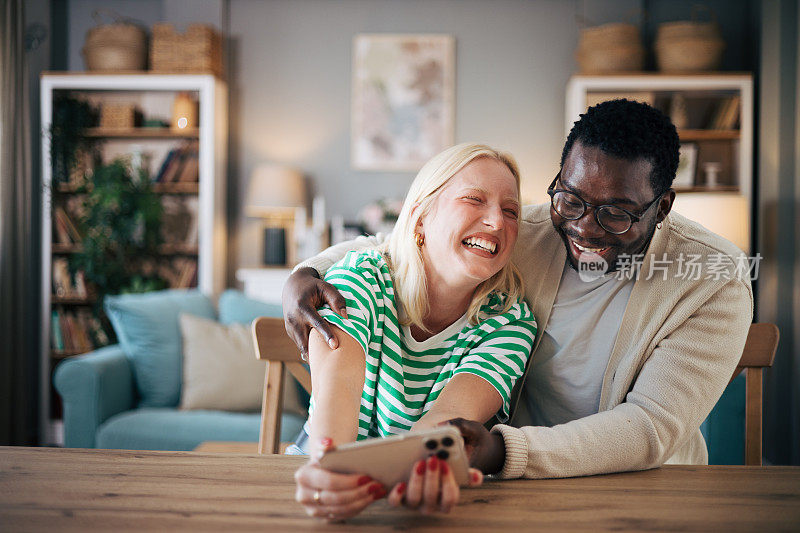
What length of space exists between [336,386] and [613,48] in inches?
145

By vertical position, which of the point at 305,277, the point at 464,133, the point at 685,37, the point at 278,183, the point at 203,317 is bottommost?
the point at 203,317

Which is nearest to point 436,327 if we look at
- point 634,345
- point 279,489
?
point 634,345

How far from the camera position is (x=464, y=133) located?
4.65 meters

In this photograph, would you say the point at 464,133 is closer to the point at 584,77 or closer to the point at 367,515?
the point at 584,77

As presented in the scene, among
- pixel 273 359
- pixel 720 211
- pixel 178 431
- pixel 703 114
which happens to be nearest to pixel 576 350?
pixel 273 359

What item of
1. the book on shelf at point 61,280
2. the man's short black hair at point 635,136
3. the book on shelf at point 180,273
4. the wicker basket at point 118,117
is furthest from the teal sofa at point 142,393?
the man's short black hair at point 635,136

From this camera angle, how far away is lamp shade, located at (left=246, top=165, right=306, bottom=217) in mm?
4219

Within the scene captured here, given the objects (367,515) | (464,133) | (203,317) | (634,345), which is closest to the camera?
(367,515)

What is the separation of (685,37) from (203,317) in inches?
131

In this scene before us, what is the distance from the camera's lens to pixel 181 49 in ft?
13.8

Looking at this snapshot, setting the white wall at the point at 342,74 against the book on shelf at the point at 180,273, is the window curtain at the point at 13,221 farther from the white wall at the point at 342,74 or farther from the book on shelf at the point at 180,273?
the white wall at the point at 342,74

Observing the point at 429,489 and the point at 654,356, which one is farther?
the point at 654,356

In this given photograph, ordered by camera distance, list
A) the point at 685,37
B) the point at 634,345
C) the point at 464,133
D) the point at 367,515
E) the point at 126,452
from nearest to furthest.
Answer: the point at 367,515
the point at 126,452
the point at 634,345
the point at 685,37
the point at 464,133

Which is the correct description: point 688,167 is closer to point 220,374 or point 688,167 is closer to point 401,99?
point 401,99
